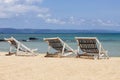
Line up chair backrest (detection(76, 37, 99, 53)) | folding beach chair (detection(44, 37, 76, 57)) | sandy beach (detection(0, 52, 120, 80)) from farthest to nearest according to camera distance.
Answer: folding beach chair (detection(44, 37, 76, 57)) < chair backrest (detection(76, 37, 99, 53)) < sandy beach (detection(0, 52, 120, 80))

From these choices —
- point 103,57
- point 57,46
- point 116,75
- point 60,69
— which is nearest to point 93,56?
point 103,57

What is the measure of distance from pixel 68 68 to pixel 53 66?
0.64 metres

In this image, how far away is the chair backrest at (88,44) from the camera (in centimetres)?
1515

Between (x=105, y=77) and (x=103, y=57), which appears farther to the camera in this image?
(x=103, y=57)

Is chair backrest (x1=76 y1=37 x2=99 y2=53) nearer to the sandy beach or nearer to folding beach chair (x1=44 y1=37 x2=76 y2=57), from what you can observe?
folding beach chair (x1=44 y1=37 x2=76 y2=57)

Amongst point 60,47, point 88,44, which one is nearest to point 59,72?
point 88,44

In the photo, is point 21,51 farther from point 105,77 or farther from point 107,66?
point 105,77

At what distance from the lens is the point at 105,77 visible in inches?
384

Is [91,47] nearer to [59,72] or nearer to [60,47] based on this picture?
[60,47]

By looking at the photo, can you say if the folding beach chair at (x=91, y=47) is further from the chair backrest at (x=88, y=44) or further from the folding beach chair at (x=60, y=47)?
the folding beach chair at (x=60, y=47)

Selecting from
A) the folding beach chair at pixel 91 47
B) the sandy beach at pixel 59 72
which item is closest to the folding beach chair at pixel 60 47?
the folding beach chair at pixel 91 47

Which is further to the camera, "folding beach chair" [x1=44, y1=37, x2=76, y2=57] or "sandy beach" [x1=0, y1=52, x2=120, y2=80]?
"folding beach chair" [x1=44, y1=37, x2=76, y2=57]

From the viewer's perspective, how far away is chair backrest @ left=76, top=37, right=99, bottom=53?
15.1 metres

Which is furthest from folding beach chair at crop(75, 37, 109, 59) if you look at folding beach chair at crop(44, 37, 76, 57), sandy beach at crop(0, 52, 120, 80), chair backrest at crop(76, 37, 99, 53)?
sandy beach at crop(0, 52, 120, 80)
